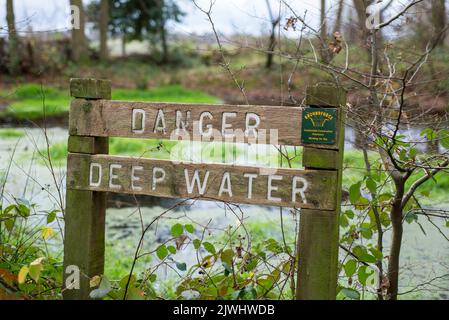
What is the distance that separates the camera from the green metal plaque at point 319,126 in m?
2.25

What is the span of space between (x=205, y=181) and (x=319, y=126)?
56 cm

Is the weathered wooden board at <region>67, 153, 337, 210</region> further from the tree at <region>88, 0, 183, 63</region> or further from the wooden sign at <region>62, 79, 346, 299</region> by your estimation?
the tree at <region>88, 0, 183, 63</region>

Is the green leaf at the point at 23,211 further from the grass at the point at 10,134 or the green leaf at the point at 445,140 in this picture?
the grass at the point at 10,134

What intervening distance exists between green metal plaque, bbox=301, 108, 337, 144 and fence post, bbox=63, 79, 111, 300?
3.33 feet

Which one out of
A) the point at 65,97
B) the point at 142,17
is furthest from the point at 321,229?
the point at 142,17

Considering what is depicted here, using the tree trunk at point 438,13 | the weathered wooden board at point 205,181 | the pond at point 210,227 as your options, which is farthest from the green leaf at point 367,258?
the tree trunk at point 438,13

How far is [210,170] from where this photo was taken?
2.43 m

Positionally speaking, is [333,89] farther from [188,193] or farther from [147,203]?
[147,203]

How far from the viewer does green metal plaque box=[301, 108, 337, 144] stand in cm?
225

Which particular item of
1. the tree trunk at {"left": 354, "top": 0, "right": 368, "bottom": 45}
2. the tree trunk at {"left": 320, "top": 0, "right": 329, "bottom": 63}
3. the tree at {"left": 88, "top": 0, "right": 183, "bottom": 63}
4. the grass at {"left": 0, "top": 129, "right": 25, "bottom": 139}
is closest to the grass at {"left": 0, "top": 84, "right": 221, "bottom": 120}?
the grass at {"left": 0, "top": 129, "right": 25, "bottom": 139}

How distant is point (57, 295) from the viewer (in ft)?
9.30

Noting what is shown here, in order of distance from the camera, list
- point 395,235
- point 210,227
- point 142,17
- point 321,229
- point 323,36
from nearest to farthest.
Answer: point 321,229
point 395,235
point 323,36
point 210,227
point 142,17

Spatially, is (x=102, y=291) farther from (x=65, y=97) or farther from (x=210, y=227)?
(x=65, y=97)

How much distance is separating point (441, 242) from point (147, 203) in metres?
3.96
